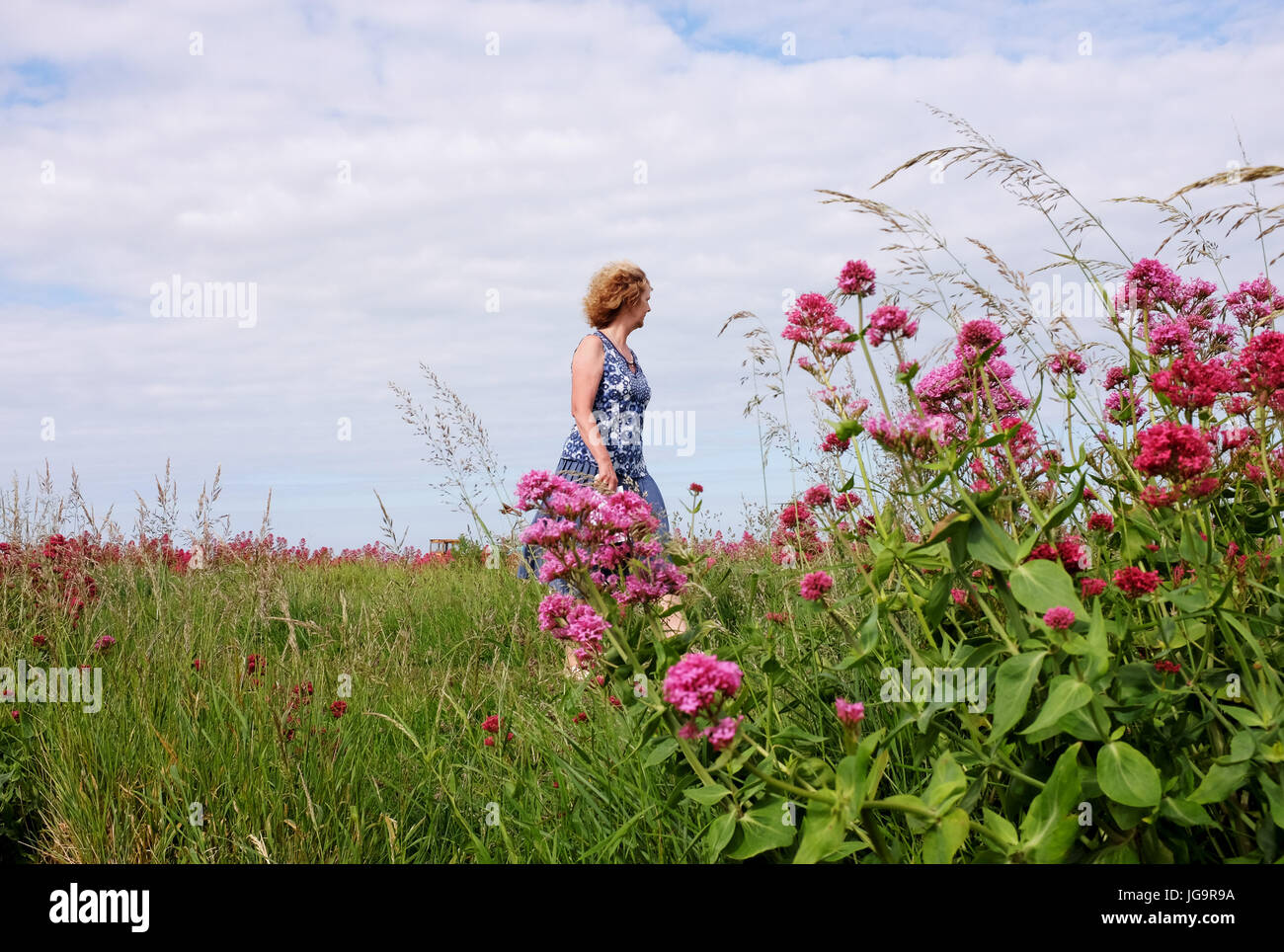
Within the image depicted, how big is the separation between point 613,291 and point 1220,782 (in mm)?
5460

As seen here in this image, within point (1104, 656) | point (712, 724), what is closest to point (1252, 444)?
point (1104, 656)

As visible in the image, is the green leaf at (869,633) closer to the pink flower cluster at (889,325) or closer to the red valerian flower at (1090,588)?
the red valerian flower at (1090,588)

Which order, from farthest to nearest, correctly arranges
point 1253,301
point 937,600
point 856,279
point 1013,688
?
point 1253,301
point 856,279
point 937,600
point 1013,688

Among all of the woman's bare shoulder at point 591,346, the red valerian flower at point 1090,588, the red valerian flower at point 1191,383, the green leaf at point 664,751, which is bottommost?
the green leaf at point 664,751

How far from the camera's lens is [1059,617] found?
1852 mm

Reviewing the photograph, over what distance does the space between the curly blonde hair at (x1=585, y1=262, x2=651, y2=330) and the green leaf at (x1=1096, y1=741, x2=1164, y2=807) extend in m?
5.34

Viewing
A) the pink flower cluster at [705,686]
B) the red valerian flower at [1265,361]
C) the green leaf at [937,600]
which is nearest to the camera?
the pink flower cluster at [705,686]

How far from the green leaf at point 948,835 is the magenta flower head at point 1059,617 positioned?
1.39 ft

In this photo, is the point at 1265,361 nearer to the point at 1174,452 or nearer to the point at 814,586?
the point at 1174,452

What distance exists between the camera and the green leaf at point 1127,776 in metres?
1.78

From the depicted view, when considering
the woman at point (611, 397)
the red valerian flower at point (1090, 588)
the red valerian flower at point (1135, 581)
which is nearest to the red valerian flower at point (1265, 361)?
the red valerian flower at point (1135, 581)

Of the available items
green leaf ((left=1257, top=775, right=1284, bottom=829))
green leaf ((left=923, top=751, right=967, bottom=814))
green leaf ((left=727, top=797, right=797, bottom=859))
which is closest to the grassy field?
green leaf ((left=727, top=797, right=797, bottom=859))

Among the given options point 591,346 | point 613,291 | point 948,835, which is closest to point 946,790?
point 948,835
